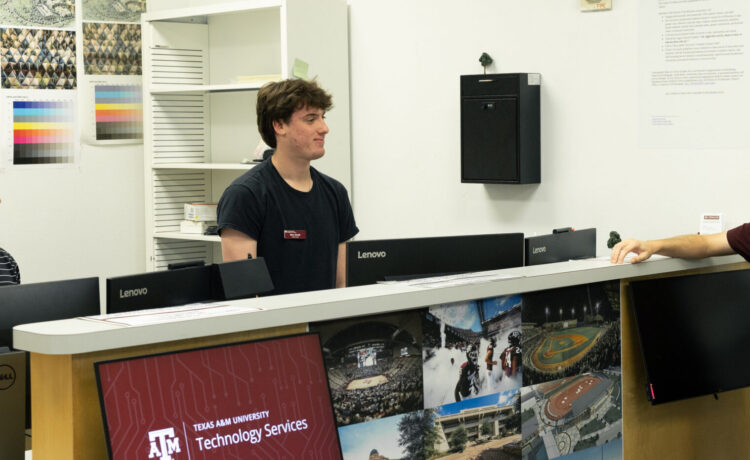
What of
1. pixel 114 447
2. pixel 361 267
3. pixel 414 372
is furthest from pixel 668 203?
pixel 114 447

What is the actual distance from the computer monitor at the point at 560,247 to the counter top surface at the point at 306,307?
149 mm

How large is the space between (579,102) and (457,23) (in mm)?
764

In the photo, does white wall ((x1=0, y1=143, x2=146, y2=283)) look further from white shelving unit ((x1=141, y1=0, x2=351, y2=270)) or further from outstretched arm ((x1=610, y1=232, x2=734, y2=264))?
outstretched arm ((x1=610, y1=232, x2=734, y2=264))


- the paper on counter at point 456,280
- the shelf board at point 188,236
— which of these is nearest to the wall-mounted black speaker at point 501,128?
the shelf board at point 188,236

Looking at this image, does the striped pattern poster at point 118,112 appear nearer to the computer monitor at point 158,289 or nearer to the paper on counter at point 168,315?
the computer monitor at point 158,289

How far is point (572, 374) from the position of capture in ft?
7.99

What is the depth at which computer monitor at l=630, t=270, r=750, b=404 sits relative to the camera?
2529mm

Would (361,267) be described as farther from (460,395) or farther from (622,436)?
(622,436)

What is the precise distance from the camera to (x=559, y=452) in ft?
7.79

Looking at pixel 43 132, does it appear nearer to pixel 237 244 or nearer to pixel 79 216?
pixel 79 216

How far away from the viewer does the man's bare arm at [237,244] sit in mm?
2916

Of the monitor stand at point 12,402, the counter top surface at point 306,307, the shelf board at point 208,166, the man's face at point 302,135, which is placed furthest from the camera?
the shelf board at point 208,166

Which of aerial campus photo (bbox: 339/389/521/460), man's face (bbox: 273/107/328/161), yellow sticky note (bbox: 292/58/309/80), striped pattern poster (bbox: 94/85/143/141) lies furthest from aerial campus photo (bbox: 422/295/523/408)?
striped pattern poster (bbox: 94/85/143/141)

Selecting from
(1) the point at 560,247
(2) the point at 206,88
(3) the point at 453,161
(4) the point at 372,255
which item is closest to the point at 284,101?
(4) the point at 372,255
